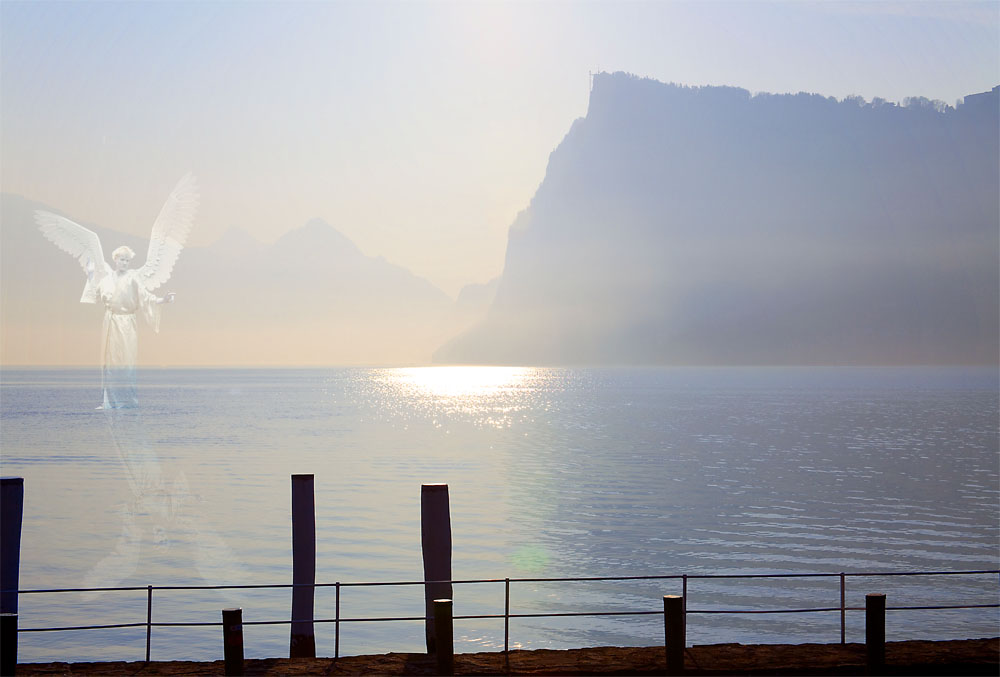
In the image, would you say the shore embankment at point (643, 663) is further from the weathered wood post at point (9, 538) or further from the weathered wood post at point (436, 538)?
the weathered wood post at point (9, 538)

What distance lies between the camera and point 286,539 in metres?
42.8

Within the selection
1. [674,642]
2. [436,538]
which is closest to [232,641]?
[436,538]

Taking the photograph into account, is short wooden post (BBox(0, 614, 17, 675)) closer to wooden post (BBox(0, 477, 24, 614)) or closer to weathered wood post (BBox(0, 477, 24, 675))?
weathered wood post (BBox(0, 477, 24, 675))

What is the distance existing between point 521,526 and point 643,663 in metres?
32.5

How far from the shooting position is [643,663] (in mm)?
13508

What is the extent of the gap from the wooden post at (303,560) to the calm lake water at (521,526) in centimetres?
721

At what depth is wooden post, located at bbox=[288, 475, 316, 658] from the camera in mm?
16531

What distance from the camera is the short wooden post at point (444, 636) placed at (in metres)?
12.4

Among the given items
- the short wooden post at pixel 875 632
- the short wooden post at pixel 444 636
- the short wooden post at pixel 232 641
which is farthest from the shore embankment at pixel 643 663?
the short wooden post at pixel 232 641

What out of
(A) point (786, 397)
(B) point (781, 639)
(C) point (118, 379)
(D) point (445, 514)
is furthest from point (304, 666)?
(A) point (786, 397)

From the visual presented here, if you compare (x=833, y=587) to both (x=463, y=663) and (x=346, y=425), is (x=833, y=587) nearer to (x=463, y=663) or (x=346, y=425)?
(x=463, y=663)

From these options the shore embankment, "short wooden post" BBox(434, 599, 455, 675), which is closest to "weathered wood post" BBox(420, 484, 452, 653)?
the shore embankment

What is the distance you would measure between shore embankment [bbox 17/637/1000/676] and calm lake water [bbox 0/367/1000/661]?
436 inches

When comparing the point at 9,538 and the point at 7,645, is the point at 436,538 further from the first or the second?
the point at 9,538
